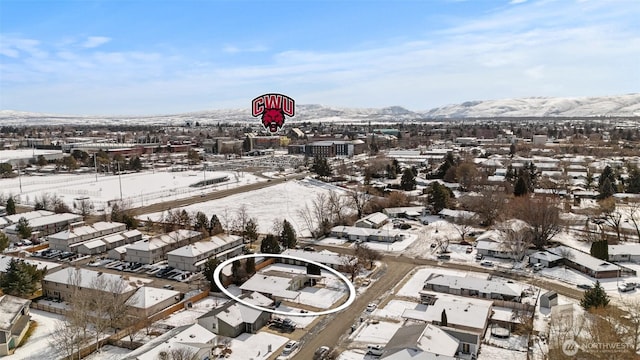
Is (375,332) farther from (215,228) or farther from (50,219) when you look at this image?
(50,219)

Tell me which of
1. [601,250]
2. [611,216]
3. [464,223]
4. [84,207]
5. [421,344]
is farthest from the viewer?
[84,207]

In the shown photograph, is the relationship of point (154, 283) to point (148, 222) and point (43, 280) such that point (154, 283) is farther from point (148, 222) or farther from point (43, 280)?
point (148, 222)

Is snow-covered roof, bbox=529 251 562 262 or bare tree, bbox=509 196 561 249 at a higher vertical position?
bare tree, bbox=509 196 561 249

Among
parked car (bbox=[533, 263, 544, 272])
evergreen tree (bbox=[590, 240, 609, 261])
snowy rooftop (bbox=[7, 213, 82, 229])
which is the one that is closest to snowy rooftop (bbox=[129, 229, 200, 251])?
snowy rooftop (bbox=[7, 213, 82, 229])

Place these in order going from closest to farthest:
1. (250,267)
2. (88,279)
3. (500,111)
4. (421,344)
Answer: (421,344)
(88,279)
(250,267)
(500,111)

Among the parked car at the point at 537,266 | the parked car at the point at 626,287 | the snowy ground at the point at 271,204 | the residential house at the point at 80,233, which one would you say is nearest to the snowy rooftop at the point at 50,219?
the residential house at the point at 80,233

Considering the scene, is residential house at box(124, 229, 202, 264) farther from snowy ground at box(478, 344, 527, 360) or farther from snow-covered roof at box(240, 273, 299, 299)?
snowy ground at box(478, 344, 527, 360)

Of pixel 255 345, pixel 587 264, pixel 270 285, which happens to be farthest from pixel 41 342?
pixel 587 264
